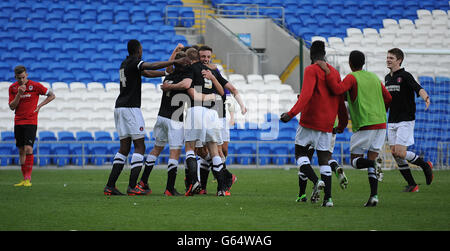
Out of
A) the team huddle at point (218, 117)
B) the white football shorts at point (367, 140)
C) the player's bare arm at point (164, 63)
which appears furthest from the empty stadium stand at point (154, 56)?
the white football shorts at point (367, 140)

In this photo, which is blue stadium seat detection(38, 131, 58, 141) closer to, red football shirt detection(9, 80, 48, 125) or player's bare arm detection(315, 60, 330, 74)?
red football shirt detection(9, 80, 48, 125)

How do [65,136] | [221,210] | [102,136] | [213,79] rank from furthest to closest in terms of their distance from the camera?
[102,136], [65,136], [213,79], [221,210]

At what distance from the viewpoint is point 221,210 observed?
829cm

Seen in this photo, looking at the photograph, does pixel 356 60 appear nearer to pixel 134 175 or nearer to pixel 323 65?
pixel 323 65

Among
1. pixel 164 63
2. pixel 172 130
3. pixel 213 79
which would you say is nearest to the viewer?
pixel 164 63

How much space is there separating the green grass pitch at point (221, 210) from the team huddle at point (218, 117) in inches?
16.2

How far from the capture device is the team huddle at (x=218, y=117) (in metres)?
8.76

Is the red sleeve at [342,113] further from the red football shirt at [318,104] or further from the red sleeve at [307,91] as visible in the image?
the red sleeve at [307,91]

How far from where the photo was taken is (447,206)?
8.82 m

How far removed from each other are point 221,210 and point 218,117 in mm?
3083

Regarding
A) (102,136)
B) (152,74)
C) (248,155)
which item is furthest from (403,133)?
(102,136)

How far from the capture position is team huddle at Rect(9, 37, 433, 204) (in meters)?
8.76
